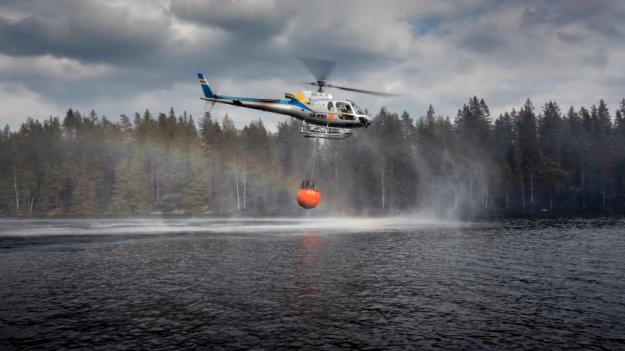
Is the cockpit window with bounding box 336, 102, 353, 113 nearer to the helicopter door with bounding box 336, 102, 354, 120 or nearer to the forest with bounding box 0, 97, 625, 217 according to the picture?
the helicopter door with bounding box 336, 102, 354, 120

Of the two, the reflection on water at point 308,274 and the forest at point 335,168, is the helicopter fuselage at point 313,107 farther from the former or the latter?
the forest at point 335,168

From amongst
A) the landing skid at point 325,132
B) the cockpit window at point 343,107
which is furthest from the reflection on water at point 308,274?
the cockpit window at point 343,107

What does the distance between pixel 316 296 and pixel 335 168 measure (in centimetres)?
9650

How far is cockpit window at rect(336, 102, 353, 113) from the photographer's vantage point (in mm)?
44688

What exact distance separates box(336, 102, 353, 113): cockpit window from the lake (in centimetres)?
1330

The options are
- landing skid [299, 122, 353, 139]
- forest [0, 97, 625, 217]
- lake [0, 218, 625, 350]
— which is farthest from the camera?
forest [0, 97, 625, 217]

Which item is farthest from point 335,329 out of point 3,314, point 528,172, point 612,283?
point 528,172

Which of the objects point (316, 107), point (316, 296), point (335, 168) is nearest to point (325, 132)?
point (316, 107)

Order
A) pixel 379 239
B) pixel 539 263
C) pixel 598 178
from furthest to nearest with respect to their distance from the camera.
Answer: pixel 598 178 < pixel 379 239 < pixel 539 263

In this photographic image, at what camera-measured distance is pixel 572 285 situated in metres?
27.1

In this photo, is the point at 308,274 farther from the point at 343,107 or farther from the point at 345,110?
the point at 343,107

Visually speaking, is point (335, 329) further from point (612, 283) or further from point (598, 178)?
point (598, 178)

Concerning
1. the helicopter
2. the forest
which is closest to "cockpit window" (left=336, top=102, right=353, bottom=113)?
the helicopter

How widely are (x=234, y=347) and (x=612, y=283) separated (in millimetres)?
23024
